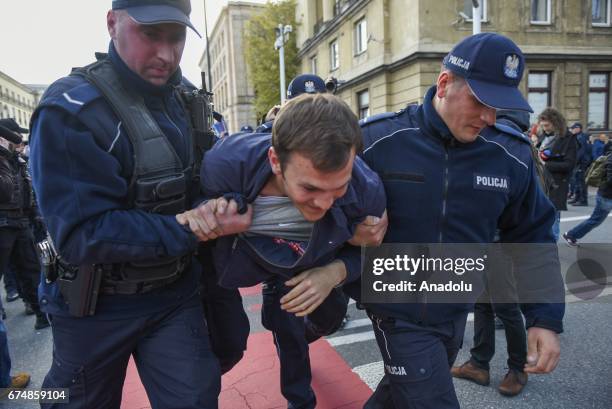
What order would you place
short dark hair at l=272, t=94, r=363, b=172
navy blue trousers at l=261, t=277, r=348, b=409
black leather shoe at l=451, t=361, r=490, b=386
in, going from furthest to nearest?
black leather shoe at l=451, t=361, r=490, b=386
navy blue trousers at l=261, t=277, r=348, b=409
short dark hair at l=272, t=94, r=363, b=172

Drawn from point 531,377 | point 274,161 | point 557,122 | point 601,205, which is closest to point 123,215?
point 274,161

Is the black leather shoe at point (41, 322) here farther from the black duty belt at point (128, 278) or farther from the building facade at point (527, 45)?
the building facade at point (527, 45)

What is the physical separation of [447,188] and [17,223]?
12.9 ft

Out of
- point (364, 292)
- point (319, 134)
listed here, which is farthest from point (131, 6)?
point (364, 292)

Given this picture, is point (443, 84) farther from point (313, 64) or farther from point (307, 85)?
point (313, 64)

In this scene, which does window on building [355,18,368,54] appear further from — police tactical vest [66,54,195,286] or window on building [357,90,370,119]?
police tactical vest [66,54,195,286]

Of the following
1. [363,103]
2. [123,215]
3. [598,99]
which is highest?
[363,103]

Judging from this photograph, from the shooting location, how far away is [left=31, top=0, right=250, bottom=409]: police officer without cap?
4.71ft

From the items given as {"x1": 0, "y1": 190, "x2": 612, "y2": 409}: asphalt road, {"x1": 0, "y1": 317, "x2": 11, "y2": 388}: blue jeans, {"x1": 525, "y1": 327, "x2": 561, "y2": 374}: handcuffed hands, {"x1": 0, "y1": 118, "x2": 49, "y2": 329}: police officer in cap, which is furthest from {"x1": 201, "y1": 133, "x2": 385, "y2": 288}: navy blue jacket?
{"x1": 0, "y1": 118, "x2": 49, "y2": 329}: police officer in cap

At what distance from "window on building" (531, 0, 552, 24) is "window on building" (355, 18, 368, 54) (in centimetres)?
645

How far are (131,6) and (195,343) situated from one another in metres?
1.30

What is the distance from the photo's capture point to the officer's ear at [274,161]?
4.82 feet

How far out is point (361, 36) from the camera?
776 inches

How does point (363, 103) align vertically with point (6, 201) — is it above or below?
above
